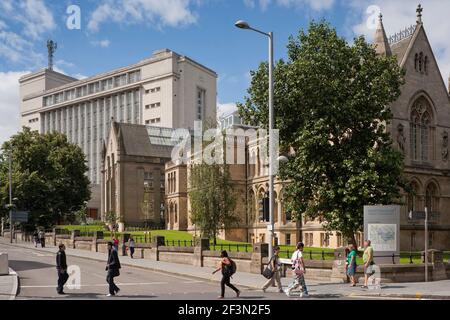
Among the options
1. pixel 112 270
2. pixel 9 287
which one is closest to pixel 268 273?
pixel 112 270

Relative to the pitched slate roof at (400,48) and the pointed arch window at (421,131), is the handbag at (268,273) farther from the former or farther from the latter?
the pitched slate roof at (400,48)

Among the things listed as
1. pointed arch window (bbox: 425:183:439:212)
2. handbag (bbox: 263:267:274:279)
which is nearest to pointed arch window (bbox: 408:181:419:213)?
pointed arch window (bbox: 425:183:439:212)

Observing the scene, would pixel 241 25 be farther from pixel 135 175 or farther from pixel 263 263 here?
pixel 135 175

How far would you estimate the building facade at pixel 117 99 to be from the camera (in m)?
134

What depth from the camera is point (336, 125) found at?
34094 mm

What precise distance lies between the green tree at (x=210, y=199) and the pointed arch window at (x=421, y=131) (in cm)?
1558

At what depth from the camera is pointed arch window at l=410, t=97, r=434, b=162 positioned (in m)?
47.7

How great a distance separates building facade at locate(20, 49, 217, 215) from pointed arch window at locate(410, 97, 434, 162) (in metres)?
79.5

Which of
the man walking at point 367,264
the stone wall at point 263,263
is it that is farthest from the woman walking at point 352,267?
the stone wall at point 263,263

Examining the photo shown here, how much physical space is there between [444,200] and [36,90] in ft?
492

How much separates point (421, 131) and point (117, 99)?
4279 inches

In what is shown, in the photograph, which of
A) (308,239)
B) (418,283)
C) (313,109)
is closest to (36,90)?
(308,239)

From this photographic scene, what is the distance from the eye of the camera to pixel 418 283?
24.9 m
